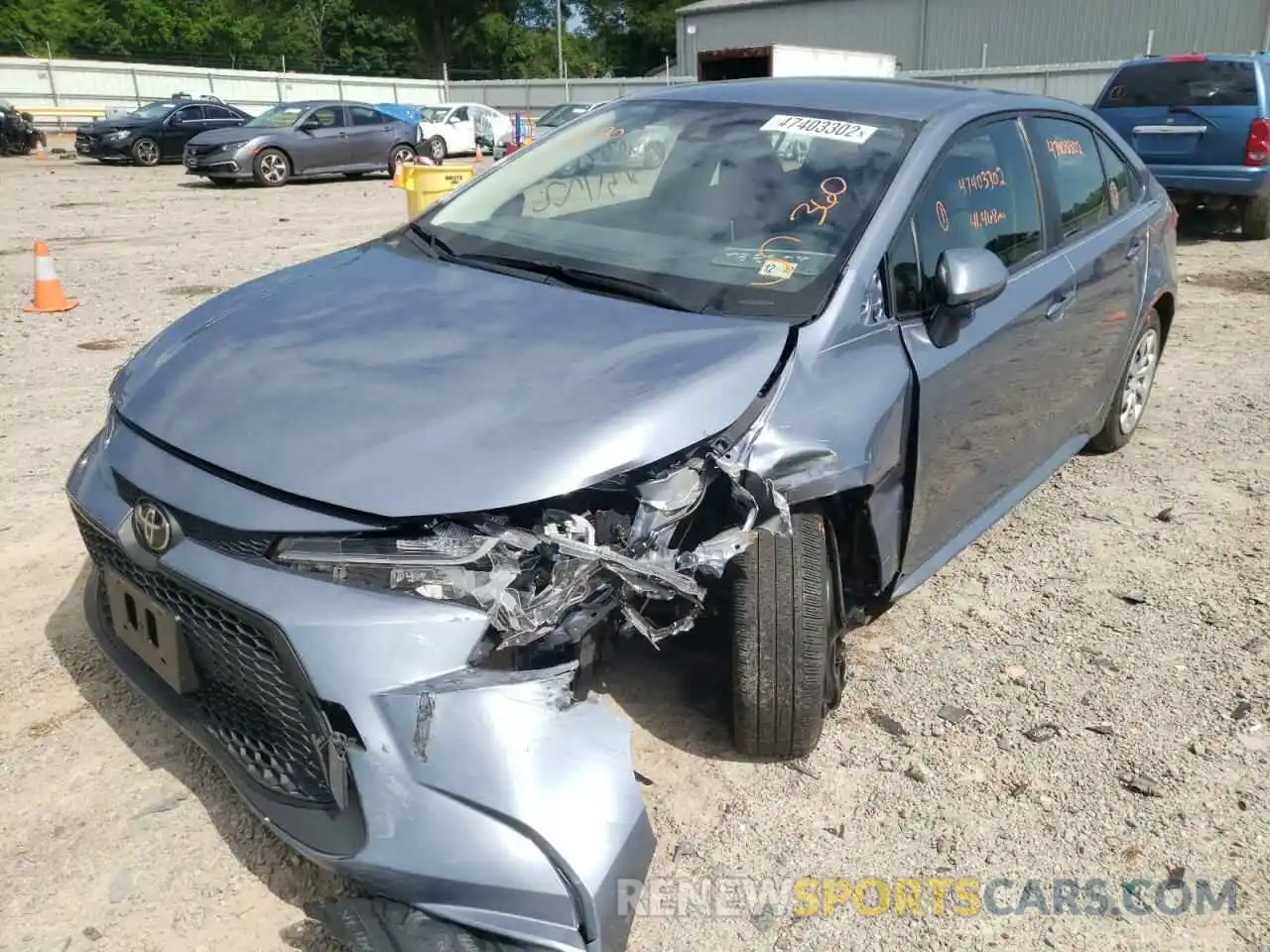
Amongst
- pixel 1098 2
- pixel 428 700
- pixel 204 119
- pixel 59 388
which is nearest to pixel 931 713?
pixel 428 700

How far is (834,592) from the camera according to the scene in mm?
2711

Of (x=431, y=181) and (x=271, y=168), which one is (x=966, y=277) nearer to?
(x=431, y=181)

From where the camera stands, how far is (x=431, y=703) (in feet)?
6.18

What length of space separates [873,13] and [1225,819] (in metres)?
40.0

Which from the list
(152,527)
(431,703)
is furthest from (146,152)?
(431,703)

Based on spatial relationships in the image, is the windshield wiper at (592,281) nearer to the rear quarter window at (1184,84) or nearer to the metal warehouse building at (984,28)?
the rear quarter window at (1184,84)

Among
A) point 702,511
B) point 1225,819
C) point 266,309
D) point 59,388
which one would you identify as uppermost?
point 266,309

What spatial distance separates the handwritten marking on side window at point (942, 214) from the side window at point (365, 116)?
1843 centimetres

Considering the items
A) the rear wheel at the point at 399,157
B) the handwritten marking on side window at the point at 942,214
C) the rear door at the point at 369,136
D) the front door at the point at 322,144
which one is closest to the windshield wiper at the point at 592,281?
the handwritten marking on side window at the point at 942,214

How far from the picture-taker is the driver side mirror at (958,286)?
2.78 m

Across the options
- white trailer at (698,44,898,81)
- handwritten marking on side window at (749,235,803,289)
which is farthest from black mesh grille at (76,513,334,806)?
white trailer at (698,44,898,81)

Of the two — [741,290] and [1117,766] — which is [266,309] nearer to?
[741,290]

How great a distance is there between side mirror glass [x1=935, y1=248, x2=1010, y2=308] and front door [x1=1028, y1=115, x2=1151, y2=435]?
3.01ft

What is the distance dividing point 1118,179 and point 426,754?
13.3ft
